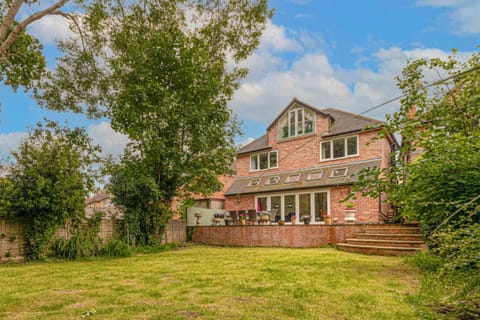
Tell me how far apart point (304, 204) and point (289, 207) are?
981mm

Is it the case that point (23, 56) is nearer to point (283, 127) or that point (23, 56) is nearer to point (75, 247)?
point (75, 247)

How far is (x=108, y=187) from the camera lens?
1423 centimetres

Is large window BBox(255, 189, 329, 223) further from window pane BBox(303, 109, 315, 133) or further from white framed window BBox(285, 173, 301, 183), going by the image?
window pane BBox(303, 109, 315, 133)

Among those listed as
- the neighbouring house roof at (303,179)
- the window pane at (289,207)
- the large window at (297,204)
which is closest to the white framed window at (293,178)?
the neighbouring house roof at (303,179)

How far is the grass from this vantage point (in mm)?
4062

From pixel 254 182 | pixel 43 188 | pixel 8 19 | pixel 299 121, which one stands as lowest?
pixel 43 188

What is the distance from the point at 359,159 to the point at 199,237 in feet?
31.6

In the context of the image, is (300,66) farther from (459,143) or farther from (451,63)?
(459,143)

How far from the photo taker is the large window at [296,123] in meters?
20.0

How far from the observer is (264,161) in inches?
856

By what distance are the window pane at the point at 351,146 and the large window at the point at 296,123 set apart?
→ 2488 mm

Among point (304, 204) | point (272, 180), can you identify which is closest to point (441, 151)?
point (304, 204)

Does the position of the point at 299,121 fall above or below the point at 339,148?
above

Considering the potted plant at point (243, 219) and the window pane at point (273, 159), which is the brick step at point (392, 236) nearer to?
the potted plant at point (243, 219)
